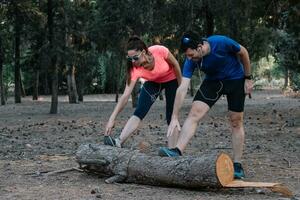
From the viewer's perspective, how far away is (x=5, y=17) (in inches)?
1119

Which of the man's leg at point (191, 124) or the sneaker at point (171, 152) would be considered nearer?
the man's leg at point (191, 124)

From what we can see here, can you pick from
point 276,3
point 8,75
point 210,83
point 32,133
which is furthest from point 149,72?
point 8,75

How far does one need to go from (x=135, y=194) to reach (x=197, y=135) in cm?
673

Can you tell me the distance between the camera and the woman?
678cm

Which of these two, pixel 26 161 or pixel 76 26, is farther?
pixel 76 26

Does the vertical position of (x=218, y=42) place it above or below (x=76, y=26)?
below

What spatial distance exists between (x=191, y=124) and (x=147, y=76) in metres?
1.14

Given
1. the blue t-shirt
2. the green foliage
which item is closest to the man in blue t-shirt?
the blue t-shirt

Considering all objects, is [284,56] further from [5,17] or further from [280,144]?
[5,17]

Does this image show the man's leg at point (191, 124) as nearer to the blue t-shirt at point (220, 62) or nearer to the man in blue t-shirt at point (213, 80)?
the man in blue t-shirt at point (213, 80)

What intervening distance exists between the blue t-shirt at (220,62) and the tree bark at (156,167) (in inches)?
41.3

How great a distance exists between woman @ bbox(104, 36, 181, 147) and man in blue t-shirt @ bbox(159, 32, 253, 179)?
22.1 inches

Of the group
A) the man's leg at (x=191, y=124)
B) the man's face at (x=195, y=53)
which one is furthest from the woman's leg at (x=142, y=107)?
the man's face at (x=195, y=53)

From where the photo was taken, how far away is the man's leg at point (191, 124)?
6375 millimetres
